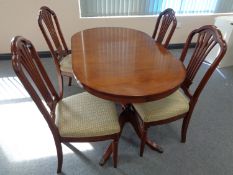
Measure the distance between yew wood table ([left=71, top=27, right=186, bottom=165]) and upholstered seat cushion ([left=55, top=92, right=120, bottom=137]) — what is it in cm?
23

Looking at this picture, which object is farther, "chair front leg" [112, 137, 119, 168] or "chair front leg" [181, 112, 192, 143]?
"chair front leg" [181, 112, 192, 143]

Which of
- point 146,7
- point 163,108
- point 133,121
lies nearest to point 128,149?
point 133,121

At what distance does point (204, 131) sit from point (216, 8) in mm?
2253

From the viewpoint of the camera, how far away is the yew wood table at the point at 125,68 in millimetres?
1146

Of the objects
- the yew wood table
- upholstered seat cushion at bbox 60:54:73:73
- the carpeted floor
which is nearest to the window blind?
the yew wood table

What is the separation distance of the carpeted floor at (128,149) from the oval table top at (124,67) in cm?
68

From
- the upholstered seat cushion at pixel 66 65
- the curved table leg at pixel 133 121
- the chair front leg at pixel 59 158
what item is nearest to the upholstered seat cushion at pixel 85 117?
the chair front leg at pixel 59 158

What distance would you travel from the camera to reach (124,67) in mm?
1382

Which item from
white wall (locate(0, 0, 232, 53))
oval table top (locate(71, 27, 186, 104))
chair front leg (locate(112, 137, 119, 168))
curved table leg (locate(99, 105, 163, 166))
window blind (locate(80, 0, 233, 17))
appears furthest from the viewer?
window blind (locate(80, 0, 233, 17))

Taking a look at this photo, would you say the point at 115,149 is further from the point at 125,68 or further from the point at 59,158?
the point at 125,68

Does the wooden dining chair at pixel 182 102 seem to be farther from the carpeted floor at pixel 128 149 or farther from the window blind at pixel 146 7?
the window blind at pixel 146 7

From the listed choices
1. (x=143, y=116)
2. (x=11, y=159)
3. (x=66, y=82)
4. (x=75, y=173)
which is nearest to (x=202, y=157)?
(x=143, y=116)

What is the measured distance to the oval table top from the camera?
3.75 feet

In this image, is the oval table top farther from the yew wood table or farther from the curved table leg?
the curved table leg
